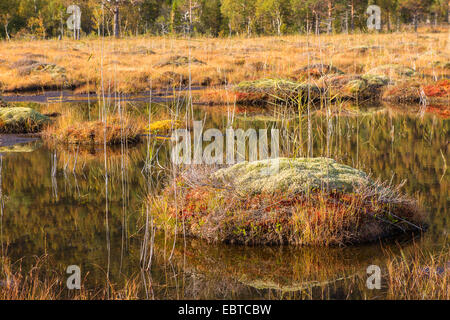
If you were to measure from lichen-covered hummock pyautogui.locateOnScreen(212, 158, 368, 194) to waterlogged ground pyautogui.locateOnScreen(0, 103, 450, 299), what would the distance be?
0.49m

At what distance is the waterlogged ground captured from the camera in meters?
5.91

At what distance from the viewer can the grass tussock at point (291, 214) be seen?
6852 mm

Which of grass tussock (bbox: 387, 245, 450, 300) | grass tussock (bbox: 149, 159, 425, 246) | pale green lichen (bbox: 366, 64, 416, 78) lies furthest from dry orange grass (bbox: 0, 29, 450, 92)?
grass tussock (bbox: 387, 245, 450, 300)

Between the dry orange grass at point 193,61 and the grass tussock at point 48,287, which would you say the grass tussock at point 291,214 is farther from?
the dry orange grass at point 193,61

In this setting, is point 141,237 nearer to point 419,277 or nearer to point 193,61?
point 419,277

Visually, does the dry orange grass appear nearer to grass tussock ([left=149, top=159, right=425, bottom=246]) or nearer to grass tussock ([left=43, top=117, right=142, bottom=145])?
grass tussock ([left=43, top=117, right=142, bottom=145])

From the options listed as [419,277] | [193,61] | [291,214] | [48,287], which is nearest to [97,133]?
[291,214]

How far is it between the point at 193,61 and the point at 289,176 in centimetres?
2383

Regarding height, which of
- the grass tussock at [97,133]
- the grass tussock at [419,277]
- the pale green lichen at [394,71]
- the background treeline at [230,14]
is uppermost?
the background treeline at [230,14]

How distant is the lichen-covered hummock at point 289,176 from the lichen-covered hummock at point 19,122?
9806mm

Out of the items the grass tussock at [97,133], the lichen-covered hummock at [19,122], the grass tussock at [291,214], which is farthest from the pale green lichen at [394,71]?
the grass tussock at [291,214]

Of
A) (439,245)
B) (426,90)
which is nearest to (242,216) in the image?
(439,245)

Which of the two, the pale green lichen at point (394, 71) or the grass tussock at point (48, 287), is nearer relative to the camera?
the grass tussock at point (48, 287)

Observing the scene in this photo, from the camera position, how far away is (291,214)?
22.9 ft
